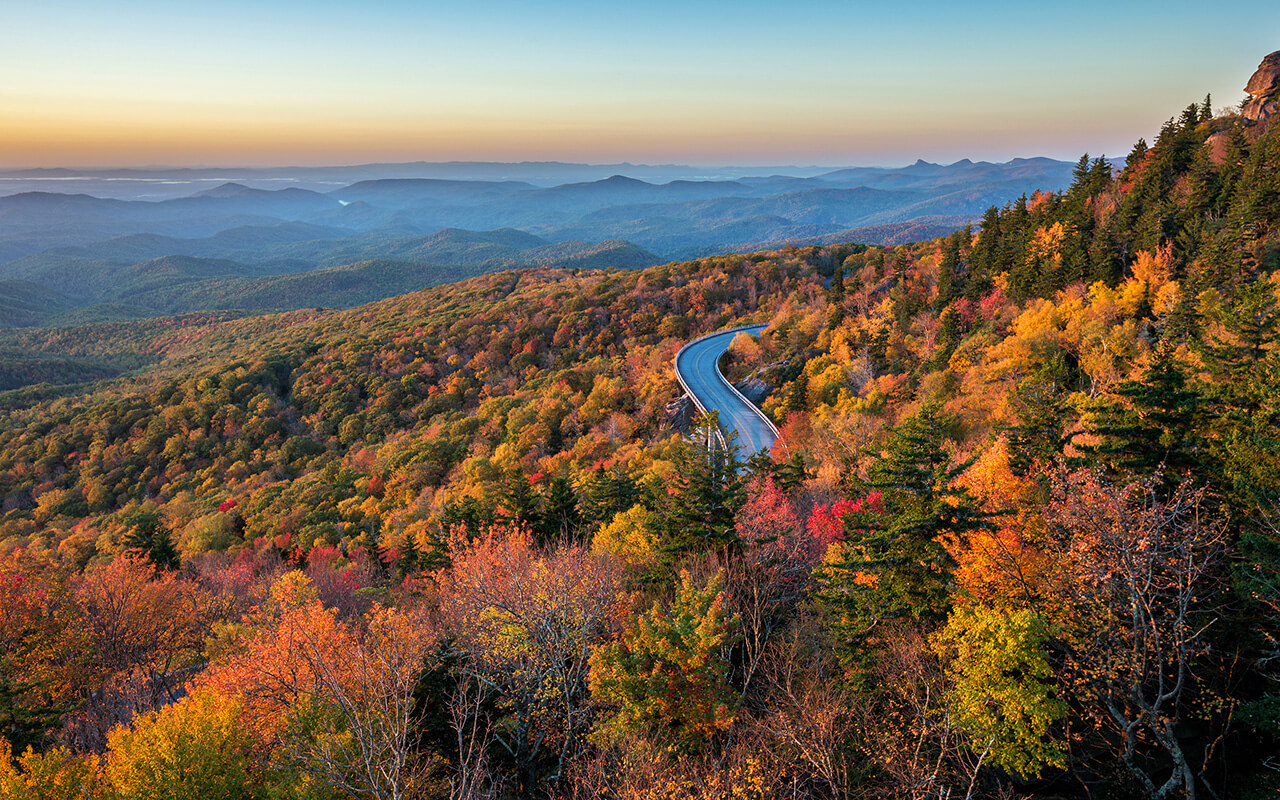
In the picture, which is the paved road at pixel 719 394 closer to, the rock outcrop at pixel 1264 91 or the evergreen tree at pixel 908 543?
the evergreen tree at pixel 908 543

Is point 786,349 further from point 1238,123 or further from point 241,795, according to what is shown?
point 241,795

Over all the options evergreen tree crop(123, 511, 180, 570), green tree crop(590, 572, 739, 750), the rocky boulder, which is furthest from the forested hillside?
the rocky boulder

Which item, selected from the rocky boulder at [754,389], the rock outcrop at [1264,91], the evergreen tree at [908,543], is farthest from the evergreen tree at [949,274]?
the evergreen tree at [908,543]

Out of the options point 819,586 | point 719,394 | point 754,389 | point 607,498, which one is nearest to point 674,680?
point 819,586

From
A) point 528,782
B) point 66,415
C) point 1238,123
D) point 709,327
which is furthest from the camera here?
point 709,327

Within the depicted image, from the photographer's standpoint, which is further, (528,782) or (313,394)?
(313,394)

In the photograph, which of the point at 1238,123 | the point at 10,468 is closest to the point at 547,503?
the point at 1238,123

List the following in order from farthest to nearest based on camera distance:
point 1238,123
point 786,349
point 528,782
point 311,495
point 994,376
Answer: point 786,349 → point 311,495 → point 1238,123 → point 994,376 → point 528,782
